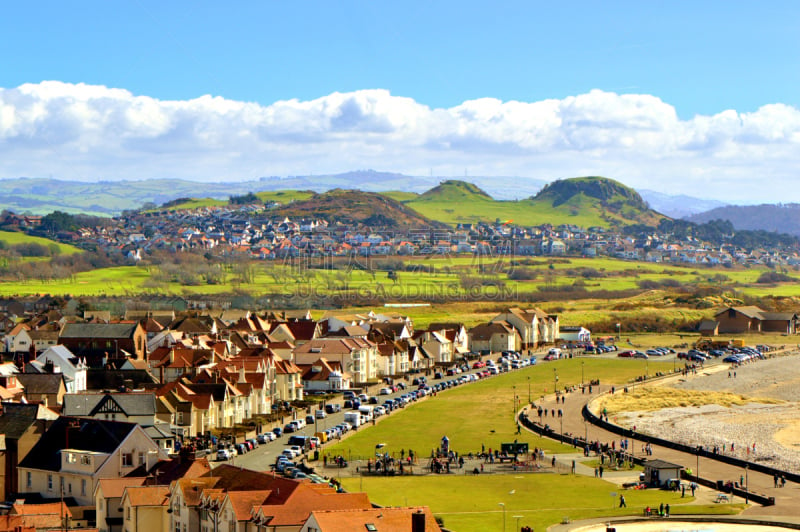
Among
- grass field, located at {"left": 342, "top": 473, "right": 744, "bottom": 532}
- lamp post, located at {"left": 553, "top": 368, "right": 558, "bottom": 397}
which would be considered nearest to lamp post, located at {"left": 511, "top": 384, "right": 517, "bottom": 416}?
lamp post, located at {"left": 553, "top": 368, "right": 558, "bottom": 397}

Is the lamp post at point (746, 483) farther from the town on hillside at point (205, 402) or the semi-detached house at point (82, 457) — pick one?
the semi-detached house at point (82, 457)

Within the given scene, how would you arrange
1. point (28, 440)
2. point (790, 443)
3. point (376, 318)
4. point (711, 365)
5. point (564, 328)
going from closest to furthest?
1. point (28, 440)
2. point (790, 443)
3. point (711, 365)
4. point (376, 318)
5. point (564, 328)

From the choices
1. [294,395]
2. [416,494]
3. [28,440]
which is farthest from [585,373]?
[28,440]

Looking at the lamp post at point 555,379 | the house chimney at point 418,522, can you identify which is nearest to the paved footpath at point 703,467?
the lamp post at point 555,379

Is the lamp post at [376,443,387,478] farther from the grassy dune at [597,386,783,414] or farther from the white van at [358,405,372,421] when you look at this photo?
the grassy dune at [597,386,783,414]

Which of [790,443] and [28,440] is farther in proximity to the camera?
[790,443]

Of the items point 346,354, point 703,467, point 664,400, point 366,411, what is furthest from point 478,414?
point 703,467

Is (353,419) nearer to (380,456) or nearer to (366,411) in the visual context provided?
(366,411)

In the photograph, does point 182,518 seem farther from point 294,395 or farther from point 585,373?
point 585,373
